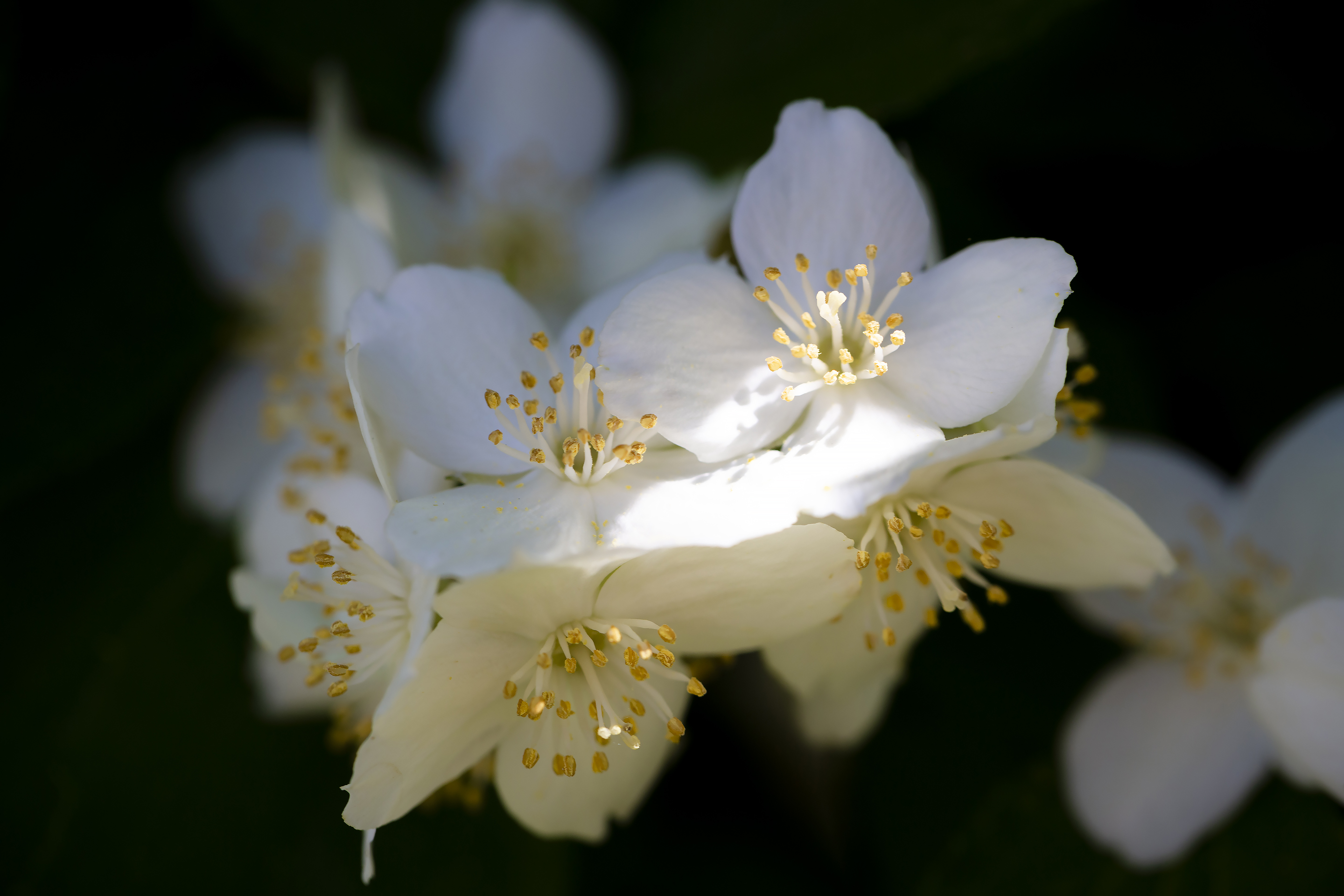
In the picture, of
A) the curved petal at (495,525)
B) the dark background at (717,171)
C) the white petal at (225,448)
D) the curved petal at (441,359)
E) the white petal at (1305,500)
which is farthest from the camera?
the white petal at (225,448)

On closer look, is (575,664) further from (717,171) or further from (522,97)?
(522,97)

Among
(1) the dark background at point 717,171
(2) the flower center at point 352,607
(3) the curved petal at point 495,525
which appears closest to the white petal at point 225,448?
(1) the dark background at point 717,171

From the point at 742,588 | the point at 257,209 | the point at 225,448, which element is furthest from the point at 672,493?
the point at 257,209

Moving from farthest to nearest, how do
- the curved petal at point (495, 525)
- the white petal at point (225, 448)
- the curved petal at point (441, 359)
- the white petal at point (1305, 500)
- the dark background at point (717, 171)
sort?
the white petal at point (225, 448), the dark background at point (717, 171), the white petal at point (1305, 500), the curved petal at point (441, 359), the curved petal at point (495, 525)

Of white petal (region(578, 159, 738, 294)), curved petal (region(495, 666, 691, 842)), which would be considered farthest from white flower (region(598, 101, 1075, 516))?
white petal (region(578, 159, 738, 294))

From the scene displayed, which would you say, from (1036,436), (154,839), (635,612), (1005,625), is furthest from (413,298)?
(1005,625)

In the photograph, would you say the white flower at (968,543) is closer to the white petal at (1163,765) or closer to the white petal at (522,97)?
the white petal at (1163,765)

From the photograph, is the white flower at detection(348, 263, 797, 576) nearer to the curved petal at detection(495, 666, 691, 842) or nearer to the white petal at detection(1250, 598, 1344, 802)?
the curved petal at detection(495, 666, 691, 842)
